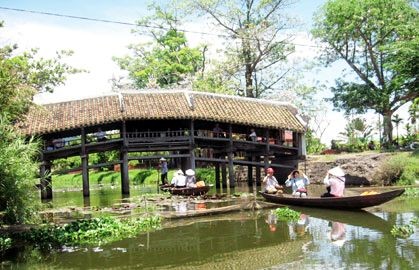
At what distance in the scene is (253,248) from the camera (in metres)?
9.73

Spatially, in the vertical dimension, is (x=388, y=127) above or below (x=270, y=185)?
above

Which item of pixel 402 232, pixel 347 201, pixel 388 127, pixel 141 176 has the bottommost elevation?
pixel 402 232

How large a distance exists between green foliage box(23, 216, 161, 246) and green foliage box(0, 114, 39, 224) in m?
0.65

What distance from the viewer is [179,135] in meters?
26.0

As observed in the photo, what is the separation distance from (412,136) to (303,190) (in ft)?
71.0

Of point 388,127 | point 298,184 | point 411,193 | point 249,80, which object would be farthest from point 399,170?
point 249,80

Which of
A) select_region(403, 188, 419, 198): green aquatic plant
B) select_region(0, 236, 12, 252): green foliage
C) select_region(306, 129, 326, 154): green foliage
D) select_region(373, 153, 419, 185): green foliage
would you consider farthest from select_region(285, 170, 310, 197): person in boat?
select_region(306, 129, 326, 154): green foliage

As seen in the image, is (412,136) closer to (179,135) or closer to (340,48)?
(340,48)

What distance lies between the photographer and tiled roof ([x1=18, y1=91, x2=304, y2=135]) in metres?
24.0

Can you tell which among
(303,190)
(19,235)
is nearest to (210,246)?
(19,235)

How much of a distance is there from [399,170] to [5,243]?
17345mm

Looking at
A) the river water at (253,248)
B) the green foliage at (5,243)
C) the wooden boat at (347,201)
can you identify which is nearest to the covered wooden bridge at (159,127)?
the wooden boat at (347,201)

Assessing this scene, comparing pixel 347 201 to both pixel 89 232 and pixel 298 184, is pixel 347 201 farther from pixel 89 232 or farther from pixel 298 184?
pixel 89 232

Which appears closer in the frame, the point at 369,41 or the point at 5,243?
the point at 5,243
